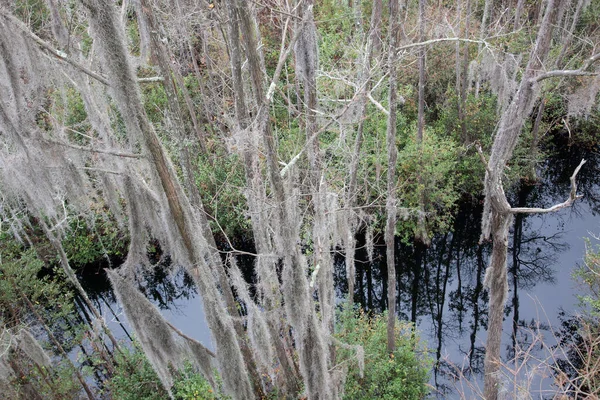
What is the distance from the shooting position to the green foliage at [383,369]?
8.38m

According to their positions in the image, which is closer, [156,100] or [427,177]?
[427,177]

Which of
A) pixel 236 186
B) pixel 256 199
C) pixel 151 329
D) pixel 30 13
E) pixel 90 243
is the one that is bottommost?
pixel 90 243

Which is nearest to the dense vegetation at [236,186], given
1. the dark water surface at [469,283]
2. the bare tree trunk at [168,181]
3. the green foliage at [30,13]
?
the bare tree trunk at [168,181]

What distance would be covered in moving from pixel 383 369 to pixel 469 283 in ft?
21.1

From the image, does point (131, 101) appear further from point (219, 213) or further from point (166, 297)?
point (166, 297)

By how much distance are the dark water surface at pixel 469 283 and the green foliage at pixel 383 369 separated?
2.47m

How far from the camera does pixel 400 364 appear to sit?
862 centimetres

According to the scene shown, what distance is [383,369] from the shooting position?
27.6 ft

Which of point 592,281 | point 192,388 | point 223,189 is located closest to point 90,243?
point 223,189

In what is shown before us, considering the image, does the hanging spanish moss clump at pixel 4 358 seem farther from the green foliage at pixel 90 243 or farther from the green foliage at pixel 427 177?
the green foliage at pixel 427 177

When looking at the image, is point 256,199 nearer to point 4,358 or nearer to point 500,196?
point 500,196

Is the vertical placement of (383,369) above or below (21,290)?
below

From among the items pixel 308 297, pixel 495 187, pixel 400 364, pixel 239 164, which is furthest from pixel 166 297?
pixel 495 187

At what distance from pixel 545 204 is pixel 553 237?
1645mm
